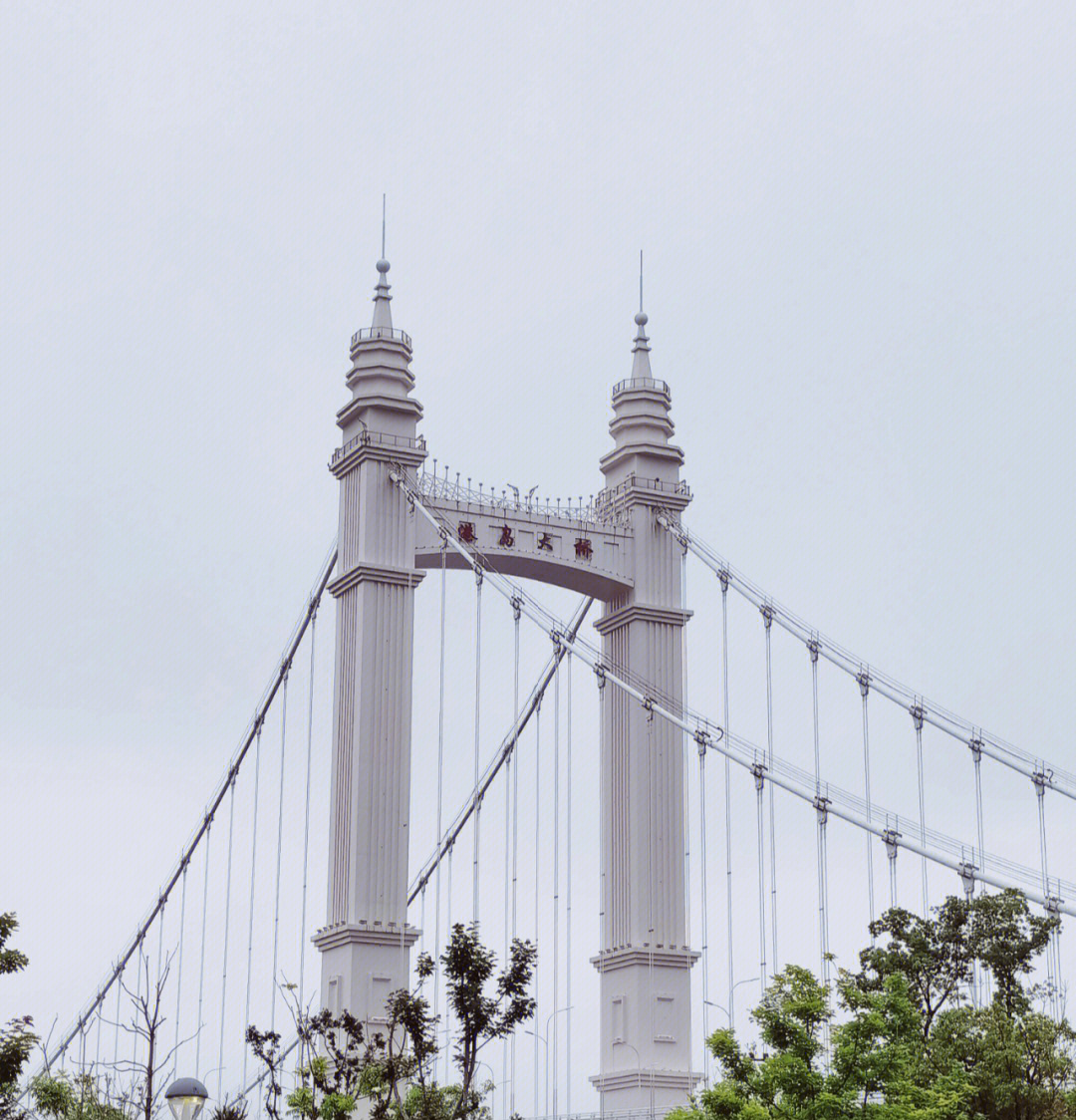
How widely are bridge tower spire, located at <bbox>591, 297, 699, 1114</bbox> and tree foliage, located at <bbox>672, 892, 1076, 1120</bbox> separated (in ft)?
13.7

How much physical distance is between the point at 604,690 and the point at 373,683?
222 inches

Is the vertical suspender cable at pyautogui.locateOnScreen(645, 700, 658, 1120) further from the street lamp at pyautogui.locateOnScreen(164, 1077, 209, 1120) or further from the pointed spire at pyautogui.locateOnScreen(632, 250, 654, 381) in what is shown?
the street lamp at pyautogui.locateOnScreen(164, 1077, 209, 1120)

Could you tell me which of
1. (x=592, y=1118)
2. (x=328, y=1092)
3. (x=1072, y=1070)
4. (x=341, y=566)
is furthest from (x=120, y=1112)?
(x=1072, y=1070)

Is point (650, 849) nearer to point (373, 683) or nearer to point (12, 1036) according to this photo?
point (373, 683)

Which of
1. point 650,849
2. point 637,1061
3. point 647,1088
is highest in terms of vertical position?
point 650,849

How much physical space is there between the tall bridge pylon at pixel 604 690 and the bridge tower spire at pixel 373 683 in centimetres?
4

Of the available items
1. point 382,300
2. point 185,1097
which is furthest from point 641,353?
point 185,1097

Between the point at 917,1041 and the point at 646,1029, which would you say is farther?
the point at 646,1029

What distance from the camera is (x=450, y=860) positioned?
52000 millimetres

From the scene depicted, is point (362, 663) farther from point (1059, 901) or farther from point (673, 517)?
point (1059, 901)

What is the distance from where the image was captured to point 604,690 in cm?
4834

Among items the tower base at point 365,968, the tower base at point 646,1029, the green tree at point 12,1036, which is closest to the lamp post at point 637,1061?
the tower base at point 646,1029

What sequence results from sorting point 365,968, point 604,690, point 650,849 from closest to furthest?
point 365,968, point 650,849, point 604,690

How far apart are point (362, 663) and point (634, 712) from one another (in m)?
5.82
